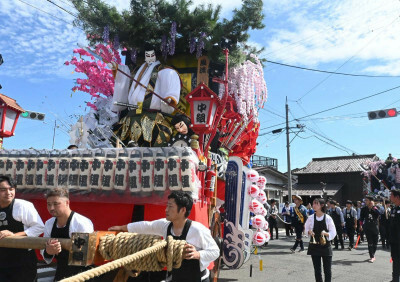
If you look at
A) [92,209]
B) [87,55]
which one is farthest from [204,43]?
[92,209]

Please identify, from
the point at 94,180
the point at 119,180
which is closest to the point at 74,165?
the point at 94,180

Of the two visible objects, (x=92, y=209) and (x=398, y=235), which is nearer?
(x=92, y=209)

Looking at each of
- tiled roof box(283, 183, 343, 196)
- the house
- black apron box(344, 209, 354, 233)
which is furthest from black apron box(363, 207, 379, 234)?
tiled roof box(283, 183, 343, 196)

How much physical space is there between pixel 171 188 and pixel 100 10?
510 centimetres

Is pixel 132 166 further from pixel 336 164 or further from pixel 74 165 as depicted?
pixel 336 164

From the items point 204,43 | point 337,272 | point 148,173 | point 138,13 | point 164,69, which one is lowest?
point 337,272

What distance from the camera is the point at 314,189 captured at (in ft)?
105

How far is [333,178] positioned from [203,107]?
30154 mm

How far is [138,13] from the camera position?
24.6 ft

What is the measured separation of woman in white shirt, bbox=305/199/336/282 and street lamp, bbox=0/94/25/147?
22.0ft

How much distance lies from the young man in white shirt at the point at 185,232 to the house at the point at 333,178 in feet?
93.7

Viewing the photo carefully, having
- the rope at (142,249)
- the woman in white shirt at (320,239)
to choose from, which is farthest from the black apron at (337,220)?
the rope at (142,249)

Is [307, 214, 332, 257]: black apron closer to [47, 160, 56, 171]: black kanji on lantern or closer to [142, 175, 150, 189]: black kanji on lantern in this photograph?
[142, 175, 150, 189]: black kanji on lantern

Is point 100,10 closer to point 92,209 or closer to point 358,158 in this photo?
point 92,209
